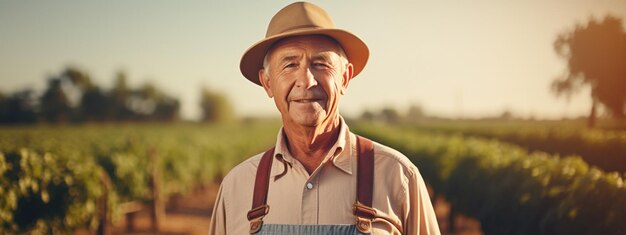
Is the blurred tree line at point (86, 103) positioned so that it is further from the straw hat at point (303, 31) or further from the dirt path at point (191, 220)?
the straw hat at point (303, 31)

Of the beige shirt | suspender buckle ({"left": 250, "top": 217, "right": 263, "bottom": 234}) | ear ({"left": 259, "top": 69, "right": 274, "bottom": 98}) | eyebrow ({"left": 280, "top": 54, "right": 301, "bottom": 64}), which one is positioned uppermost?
eyebrow ({"left": 280, "top": 54, "right": 301, "bottom": 64})

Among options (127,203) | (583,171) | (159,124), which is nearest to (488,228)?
(583,171)

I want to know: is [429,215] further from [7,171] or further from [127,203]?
[127,203]

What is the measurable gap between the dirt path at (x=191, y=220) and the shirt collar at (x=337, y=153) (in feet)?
29.7

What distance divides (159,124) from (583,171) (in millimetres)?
76278

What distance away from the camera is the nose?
2229 mm

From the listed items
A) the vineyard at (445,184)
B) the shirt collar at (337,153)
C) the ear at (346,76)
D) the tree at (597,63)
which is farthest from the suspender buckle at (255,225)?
the tree at (597,63)

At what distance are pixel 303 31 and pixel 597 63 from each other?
23.3ft

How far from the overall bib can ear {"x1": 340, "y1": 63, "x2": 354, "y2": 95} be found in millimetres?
239

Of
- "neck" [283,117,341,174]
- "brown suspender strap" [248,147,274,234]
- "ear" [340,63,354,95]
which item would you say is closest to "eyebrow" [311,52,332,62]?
"ear" [340,63,354,95]

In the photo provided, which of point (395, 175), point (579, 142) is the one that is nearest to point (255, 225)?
point (395, 175)

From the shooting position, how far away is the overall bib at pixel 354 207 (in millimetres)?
2139

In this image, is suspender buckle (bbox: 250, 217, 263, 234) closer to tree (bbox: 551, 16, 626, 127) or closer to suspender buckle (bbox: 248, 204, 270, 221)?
suspender buckle (bbox: 248, 204, 270, 221)

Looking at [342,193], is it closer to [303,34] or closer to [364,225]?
[364,225]
